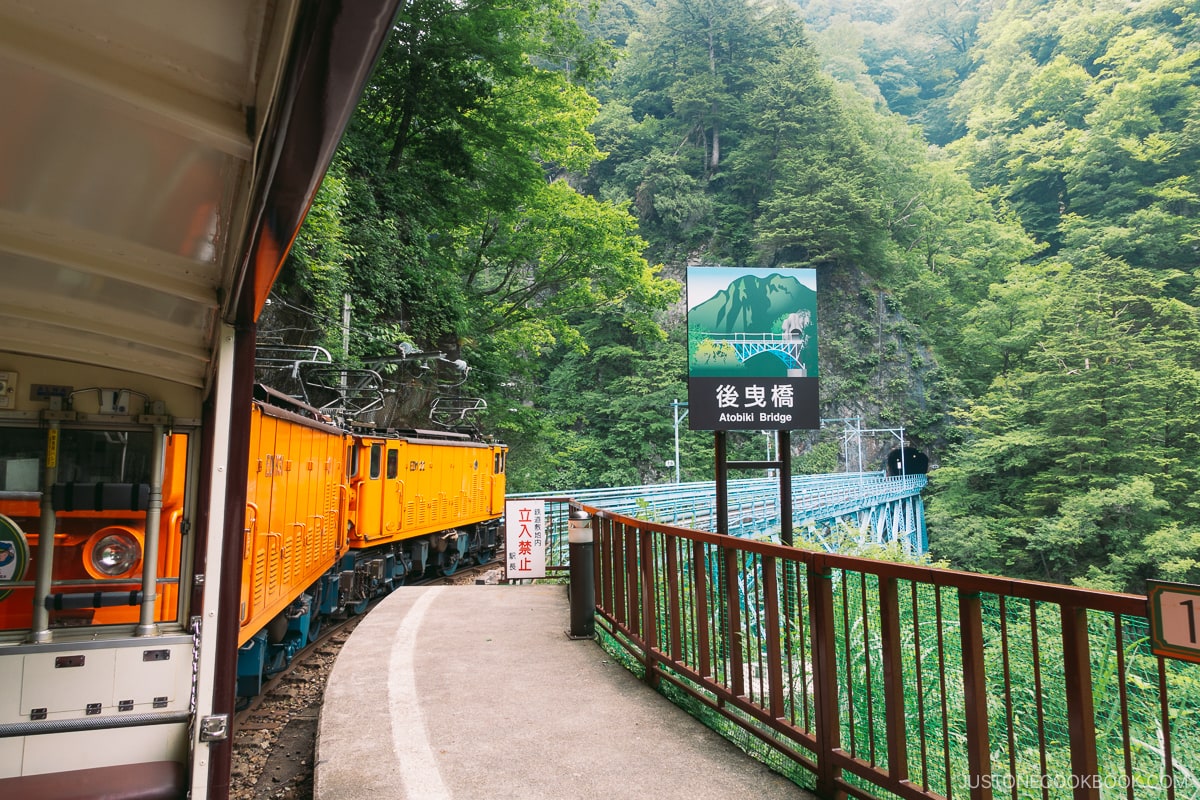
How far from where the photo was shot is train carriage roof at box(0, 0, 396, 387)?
1255 millimetres

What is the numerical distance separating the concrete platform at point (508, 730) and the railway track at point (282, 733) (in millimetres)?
409

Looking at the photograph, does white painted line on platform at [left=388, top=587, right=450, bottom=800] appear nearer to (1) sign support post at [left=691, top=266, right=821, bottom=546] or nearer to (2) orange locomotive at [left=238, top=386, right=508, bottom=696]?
(2) orange locomotive at [left=238, top=386, right=508, bottom=696]

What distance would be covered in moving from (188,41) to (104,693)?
280 centimetres

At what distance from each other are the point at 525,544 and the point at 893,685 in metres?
7.97

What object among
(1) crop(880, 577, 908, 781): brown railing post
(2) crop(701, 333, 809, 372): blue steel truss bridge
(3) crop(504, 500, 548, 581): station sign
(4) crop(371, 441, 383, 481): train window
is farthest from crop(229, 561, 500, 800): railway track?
(2) crop(701, 333, 809, 372): blue steel truss bridge

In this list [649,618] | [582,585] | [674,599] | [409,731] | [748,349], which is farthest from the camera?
[748,349]

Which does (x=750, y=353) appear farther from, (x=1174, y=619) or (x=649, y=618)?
(x=1174, y=619)

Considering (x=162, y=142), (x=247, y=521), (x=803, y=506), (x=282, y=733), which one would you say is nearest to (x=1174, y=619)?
(x=162, y=142)

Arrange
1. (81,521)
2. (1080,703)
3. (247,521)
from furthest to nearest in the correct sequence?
1. (247,521)
2. (81,521)
3. (1080,703)

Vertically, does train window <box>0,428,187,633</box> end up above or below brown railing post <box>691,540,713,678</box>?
above

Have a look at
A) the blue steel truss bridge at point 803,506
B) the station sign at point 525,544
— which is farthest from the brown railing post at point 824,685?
the blue steel truss bridge at point 803,506

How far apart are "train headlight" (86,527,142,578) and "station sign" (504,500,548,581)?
22.7 ft

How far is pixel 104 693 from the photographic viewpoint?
2.93 m

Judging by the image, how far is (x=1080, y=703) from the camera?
7.14ft
